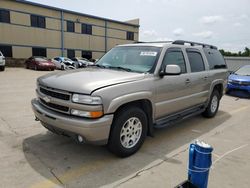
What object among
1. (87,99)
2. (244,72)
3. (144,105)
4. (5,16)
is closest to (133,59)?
(144,105)

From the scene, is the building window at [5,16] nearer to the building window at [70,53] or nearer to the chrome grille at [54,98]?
the building window at [70,53]

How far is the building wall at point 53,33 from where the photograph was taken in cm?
2608

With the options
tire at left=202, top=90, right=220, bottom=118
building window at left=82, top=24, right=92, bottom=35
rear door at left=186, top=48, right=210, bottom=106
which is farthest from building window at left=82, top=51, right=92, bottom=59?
rear door at left=186, top=48, right=210, bottom=106

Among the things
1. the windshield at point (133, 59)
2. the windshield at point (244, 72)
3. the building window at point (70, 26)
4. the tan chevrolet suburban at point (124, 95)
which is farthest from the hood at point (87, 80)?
the building window at point (70, 26)

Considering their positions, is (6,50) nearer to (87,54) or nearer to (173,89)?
(87,54)

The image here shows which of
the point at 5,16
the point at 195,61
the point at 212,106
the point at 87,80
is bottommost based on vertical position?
the point at 212,106

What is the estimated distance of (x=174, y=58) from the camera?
4762 millimetres

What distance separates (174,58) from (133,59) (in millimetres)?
884

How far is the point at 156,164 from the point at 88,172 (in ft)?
3.51

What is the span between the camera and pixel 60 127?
342cm

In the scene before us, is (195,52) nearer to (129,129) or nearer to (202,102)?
(202,102)

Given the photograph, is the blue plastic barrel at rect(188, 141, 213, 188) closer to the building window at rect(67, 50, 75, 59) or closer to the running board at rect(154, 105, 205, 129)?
the running board at rect(154, 105, 205, 129)

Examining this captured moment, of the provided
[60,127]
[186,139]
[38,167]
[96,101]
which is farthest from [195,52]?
[38,167]

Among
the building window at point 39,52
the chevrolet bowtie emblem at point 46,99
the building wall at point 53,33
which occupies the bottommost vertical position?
the chevrolet bowtie emblem at point 46,99
